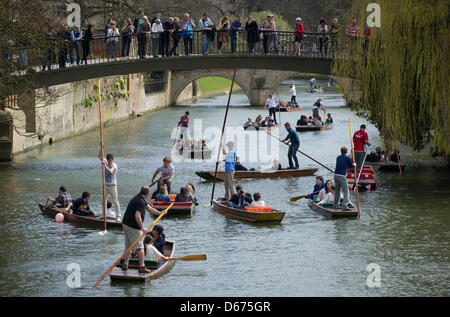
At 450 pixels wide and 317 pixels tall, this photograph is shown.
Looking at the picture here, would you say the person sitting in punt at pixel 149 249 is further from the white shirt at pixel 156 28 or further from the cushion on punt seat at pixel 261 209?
the white shirt at pixel 156 28

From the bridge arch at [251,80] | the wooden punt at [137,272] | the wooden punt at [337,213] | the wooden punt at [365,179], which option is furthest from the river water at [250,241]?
the bridge arch at [251,80]

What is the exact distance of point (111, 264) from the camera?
1717cm

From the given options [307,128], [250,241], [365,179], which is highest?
[365,179]

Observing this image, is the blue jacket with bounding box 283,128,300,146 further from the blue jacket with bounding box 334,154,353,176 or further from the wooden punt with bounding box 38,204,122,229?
the wooden punt with bounding box 38,204,122,229

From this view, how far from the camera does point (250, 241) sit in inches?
766

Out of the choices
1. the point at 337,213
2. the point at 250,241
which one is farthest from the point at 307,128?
the point at 250,241

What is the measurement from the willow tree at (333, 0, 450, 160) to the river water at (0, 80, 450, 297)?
2451 millimetres

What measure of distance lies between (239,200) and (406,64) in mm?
5553

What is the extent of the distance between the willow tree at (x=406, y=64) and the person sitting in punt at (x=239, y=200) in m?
3.90

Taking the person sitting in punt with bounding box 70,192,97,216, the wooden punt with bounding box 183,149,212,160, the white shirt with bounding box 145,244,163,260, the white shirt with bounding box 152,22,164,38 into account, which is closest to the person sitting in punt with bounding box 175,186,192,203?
the person sitting in punt with bounding box 70,192,97,216

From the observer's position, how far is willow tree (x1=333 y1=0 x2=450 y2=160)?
18.4 m

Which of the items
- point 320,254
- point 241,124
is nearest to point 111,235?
point 320,254

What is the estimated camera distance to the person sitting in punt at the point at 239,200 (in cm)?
2211

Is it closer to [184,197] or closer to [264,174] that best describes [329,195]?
[184,197]
